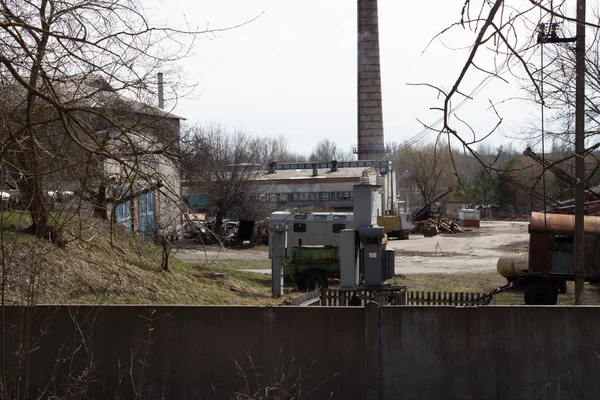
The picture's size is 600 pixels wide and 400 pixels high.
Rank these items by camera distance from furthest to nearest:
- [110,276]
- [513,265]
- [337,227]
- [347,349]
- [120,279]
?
1. [337,227]
2. [513,265]
3. [120,279]
4. [110,276]
5. [347,349]

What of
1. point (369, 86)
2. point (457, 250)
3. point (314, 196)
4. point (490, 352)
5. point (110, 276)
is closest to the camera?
point (490, 352)

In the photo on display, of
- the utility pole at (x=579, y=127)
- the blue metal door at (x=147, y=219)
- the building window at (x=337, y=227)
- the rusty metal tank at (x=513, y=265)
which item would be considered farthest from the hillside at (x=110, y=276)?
the rusty metal tank at (x=513, y=265)

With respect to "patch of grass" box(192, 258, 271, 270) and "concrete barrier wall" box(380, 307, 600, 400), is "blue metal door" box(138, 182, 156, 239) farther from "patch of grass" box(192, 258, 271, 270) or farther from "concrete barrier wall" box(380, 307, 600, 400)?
"concrete barrier wall" box(380, 307, 600, 400)

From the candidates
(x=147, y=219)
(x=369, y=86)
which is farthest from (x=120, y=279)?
(x=369, y=86)

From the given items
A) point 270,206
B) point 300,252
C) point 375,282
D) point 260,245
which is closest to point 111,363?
point 375,282

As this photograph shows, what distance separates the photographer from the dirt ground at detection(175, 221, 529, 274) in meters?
34.2

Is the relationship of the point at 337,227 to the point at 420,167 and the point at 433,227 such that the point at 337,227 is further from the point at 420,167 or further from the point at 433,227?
the point at 420,167

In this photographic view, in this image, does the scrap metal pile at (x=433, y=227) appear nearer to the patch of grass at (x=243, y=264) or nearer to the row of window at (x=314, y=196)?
the row of window at (x=314, y=196)

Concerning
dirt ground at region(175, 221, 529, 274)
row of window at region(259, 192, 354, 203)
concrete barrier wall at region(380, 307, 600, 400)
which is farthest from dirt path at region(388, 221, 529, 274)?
concrete barrier wall at region(380, 307, 600, 400)

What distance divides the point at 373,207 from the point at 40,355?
1121 centimetres

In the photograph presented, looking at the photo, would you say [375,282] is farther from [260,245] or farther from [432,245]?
[432,245]

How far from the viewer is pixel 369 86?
6869cm

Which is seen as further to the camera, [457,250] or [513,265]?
[457,250]

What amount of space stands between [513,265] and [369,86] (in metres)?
45.0
